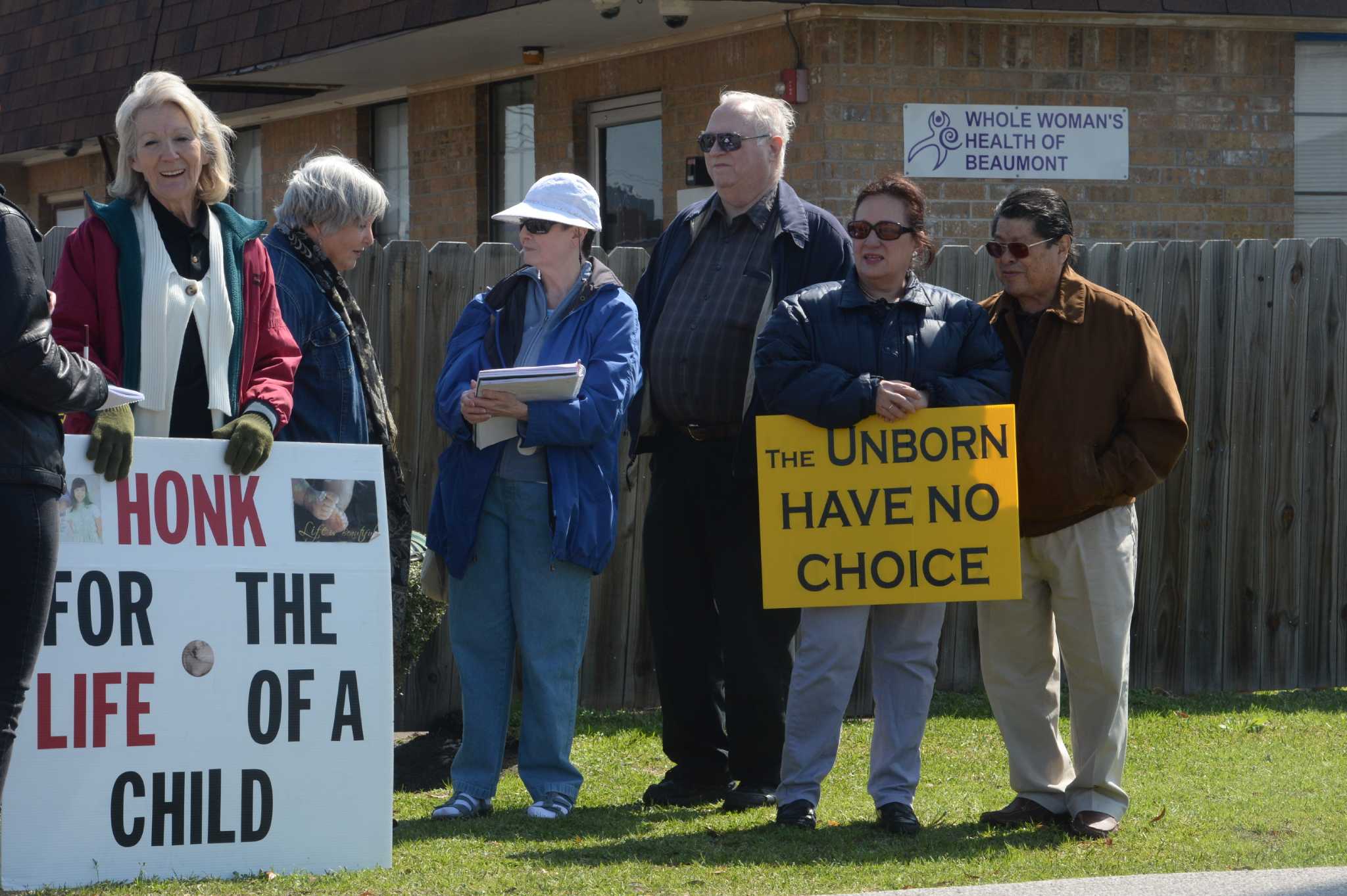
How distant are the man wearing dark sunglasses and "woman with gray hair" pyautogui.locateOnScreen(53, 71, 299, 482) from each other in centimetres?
146

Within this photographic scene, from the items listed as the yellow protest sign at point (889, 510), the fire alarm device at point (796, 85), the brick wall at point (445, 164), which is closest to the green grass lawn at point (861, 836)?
the yellow protest sign at point (889, 510)

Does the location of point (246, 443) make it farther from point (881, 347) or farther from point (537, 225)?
point (881, 347)

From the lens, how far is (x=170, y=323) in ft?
14.8

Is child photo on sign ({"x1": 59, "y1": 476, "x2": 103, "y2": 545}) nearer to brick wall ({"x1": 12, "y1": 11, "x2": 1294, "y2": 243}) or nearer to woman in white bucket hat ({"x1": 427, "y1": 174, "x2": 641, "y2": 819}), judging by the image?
woman in white bucket hat ({"x1": 427, "y1": 174, "x2": 641, "y2": 819})

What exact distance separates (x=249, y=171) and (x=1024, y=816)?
11.3 m

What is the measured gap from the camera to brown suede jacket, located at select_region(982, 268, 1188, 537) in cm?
501

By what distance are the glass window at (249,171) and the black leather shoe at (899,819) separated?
10.7 meters

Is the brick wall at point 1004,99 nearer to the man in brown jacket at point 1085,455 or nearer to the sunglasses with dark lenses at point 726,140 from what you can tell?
the sunglasses with dark lenses at point 726,140

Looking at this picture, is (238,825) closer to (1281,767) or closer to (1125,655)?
(1125,655)

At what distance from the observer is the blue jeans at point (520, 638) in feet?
17.5

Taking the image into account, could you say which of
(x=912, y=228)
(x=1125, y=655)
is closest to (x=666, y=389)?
(x=912, y=228)

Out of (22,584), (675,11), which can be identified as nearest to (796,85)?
(675,11)

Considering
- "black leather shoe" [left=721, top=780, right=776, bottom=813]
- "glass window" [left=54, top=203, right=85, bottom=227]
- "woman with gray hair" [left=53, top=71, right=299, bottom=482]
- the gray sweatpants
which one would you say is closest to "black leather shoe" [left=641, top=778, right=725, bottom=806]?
"black leather shoe" [left=721, top=780, right=776, bottom=813]

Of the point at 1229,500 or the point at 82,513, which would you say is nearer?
the point at 82,513
